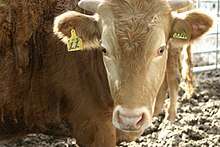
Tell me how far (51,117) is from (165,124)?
5.29 ft

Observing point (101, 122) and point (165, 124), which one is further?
point (165, 124)

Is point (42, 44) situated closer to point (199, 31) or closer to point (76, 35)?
point (76, 35)

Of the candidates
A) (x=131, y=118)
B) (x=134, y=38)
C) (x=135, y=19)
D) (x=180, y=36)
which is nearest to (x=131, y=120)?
(x=131, y=118)

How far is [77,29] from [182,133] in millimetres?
2007

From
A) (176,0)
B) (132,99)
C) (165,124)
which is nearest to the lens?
(132,99)

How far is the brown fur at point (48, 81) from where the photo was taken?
4066 millimetres

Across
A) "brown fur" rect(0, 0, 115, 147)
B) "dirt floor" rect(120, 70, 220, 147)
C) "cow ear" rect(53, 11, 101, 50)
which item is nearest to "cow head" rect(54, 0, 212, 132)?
"cow ear" rect(53, 11, 101, 50)

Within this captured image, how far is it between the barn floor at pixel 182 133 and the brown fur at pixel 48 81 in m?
0.66

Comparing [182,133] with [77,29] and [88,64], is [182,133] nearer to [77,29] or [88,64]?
[88,64]

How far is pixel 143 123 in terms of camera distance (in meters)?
3.22

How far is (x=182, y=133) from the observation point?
16.6 feet

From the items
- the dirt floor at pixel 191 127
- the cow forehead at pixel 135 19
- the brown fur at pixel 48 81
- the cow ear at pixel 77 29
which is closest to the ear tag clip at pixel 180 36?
the cow forehead at pixel 135 19

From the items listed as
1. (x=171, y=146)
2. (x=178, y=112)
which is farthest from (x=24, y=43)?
(x=178, y=112)

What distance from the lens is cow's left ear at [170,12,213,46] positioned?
11.9 ft
